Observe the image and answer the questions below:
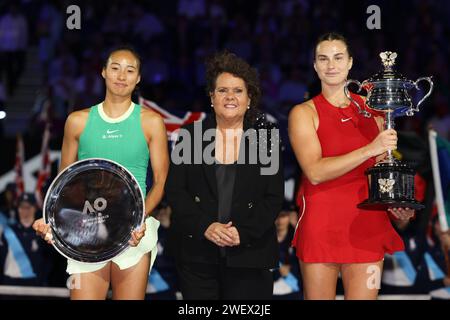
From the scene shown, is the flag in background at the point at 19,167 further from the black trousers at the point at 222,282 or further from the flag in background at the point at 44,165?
the black trousers at the point at 222,282

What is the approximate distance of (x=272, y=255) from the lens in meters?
4.61

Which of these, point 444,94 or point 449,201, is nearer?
point 449,201

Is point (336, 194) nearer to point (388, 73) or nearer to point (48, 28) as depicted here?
point (388, 73)

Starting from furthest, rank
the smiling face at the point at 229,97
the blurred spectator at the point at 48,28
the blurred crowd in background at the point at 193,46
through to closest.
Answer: the blurred spectator at the point at 48,28 → the blurred crowd in background at the point at 193,46 → the smiling face at the point at 229,97

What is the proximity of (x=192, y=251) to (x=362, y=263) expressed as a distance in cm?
88

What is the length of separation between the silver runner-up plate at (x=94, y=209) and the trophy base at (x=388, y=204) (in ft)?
3.69

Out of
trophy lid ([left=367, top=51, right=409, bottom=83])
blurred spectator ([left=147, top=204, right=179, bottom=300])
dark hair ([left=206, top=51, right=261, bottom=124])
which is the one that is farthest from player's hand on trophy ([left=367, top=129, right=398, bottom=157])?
blurred spectator ([left=147, top=204, right=179, bottom=300])

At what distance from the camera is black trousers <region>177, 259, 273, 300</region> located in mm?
4520

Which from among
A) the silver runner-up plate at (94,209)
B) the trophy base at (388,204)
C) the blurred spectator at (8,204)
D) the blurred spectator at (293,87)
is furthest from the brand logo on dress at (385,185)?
the blurred spectator at (293,87)

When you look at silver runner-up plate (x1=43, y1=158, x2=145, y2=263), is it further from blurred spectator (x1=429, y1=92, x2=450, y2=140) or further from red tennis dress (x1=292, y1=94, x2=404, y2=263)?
blurred spectator (x1=429, y1=92, x2=450, y2=140)

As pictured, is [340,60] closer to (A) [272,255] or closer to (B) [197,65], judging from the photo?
(A) [272,255]

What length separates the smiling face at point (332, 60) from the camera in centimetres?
453

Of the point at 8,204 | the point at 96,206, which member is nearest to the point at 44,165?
the point at 8,204
